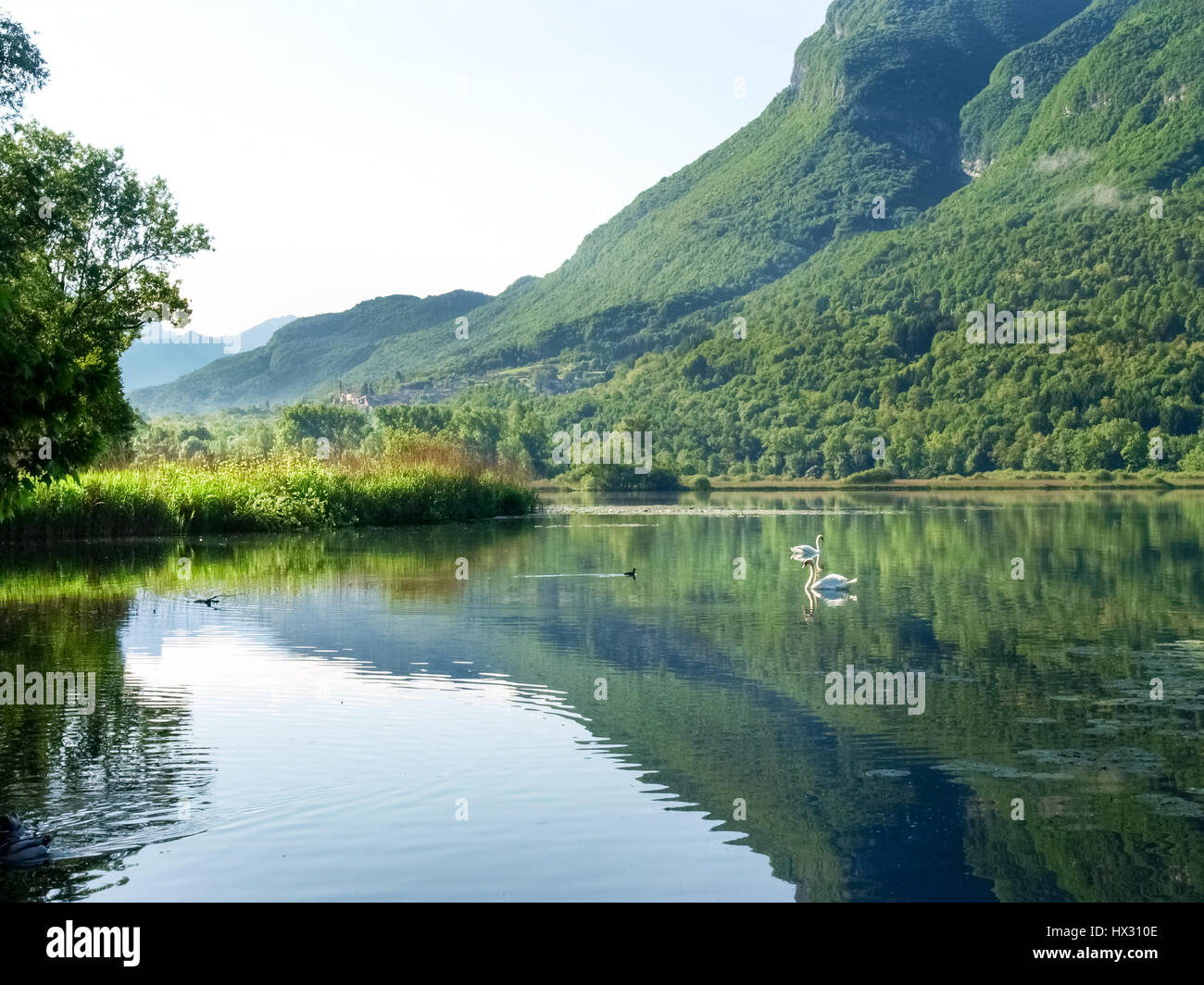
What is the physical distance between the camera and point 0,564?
80.4 ft

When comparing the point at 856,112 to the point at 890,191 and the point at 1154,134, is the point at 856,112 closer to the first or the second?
the point at 890,191

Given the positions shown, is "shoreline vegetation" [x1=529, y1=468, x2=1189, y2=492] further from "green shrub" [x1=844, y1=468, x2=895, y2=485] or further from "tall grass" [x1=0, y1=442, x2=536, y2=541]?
"tall grass" [x1=0, y1=442, x2=536, y2=541]

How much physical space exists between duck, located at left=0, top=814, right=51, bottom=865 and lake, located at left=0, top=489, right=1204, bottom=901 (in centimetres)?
9

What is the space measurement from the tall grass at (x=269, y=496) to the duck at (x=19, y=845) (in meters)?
18.6

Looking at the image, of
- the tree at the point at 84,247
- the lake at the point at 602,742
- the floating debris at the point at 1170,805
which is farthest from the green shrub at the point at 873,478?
the floating debris at the point at 1170,805

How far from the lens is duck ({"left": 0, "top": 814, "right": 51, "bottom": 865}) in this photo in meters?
7.28

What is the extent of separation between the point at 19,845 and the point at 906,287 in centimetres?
13383

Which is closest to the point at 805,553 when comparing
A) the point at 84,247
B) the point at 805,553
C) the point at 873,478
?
the point at 805,553

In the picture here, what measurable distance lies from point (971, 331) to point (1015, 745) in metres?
108

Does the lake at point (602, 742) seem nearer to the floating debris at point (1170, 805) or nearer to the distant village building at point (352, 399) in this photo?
the floating debris at point (1170, 805)

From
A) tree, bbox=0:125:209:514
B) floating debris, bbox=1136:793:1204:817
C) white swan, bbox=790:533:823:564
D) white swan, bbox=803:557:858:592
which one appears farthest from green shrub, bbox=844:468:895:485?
floating debris, bbox=1136:793:1204:817

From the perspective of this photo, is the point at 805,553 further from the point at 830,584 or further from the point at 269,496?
the point at 269,496

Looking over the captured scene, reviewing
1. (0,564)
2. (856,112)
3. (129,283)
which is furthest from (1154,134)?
(0,564)

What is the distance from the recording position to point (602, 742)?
34.7 feet
